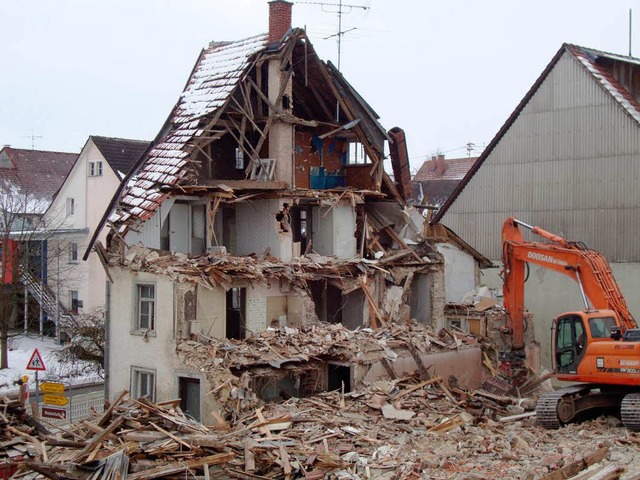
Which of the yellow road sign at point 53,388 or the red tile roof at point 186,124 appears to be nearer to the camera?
the yellow road sign at point 53,388

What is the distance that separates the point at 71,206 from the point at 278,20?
17.4 metres

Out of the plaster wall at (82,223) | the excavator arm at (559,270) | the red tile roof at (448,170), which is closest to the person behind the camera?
the excavator arm at (559,270)

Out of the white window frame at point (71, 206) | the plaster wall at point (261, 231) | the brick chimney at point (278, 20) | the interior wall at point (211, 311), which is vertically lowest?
the interior wall at point (211, 311)

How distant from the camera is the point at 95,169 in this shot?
37.8 meters

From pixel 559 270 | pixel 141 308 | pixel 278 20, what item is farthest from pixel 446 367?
pixel 278 20

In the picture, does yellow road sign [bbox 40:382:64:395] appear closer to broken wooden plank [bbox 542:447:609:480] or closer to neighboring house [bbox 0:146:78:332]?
broken wooden plank [bbox 542:447:609:480]

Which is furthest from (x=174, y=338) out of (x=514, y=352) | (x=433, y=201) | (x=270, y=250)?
(x=433, y=201)

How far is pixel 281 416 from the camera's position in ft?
58.5

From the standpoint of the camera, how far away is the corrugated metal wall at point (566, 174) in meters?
26.5

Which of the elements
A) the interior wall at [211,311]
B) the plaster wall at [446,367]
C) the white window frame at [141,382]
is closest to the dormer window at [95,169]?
the white window frame at [141,382]

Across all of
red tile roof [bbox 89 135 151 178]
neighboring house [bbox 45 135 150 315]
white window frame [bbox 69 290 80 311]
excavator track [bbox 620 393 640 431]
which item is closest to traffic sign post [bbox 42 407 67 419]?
excavator track [bbox 620 393 640 431]

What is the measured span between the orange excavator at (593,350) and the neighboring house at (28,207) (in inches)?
876

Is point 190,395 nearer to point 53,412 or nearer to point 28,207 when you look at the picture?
point 53,412

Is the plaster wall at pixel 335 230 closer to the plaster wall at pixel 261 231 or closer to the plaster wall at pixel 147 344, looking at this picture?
the plaster wall at pixel 261 231
